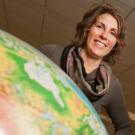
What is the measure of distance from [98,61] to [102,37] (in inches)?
3.0

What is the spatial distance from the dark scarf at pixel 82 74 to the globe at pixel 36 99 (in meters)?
0.25

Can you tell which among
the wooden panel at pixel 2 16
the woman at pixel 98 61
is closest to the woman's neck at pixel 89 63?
the woman at pixel 98 61

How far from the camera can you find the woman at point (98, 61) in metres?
0.93

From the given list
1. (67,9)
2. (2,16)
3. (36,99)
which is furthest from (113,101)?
(2,16)

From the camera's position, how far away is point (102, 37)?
989 mm

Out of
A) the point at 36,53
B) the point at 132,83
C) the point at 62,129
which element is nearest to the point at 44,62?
the point at 36,53

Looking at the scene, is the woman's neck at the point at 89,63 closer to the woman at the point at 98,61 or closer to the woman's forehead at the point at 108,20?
the woman at the point at 98,61

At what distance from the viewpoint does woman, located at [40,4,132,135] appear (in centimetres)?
93

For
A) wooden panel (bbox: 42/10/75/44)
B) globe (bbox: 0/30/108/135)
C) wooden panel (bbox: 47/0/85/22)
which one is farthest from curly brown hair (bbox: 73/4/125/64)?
wooden panel (bbox: 42/10/75/44)

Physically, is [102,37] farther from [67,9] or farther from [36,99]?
[67,9]

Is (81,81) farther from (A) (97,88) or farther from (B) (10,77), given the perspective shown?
(B) (10,77)

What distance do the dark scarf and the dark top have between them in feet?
0.08

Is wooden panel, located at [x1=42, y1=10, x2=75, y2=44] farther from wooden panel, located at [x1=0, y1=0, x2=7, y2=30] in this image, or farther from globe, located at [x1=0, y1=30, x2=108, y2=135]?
globe, located at [x1=0, y1=30, x2=108, y2=135]

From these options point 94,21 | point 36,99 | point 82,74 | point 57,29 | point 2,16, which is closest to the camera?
point 36,99
